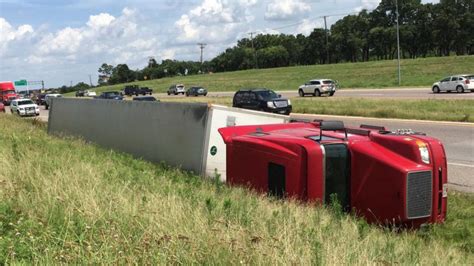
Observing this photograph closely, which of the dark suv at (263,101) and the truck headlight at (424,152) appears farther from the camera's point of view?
the dark suv at (263,101)

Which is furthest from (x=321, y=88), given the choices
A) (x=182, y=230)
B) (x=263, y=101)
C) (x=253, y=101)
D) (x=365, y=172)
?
(x=182, y=230)

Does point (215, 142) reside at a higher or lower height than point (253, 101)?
lower

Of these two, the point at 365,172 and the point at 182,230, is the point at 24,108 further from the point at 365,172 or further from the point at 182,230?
the point at 182,230

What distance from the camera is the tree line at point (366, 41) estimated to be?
108 metres

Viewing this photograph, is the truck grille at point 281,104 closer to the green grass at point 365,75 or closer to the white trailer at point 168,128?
the white trailer at point 168,128

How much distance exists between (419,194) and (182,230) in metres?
2.73

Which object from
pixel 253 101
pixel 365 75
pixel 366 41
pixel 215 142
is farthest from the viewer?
pixel 366 41

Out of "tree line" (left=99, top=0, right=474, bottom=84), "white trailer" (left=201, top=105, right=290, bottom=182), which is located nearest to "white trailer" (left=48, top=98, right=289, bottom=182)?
"white trailer" (left=201, top=105, right=290, bottom=182)

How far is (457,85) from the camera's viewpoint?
41438 millimetres

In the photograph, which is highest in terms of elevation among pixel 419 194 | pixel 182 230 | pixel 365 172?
pixel 365 172

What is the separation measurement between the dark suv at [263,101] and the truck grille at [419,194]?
74.0 ft

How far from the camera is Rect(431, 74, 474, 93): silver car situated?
4088 centimetres

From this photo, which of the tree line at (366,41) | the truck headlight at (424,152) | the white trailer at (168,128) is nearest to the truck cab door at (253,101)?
the white trailer at (168,128)

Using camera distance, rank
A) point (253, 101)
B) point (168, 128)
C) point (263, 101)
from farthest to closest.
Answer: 1. point (253, 101)
2. point (263, 101)
3. point (168, 128)
